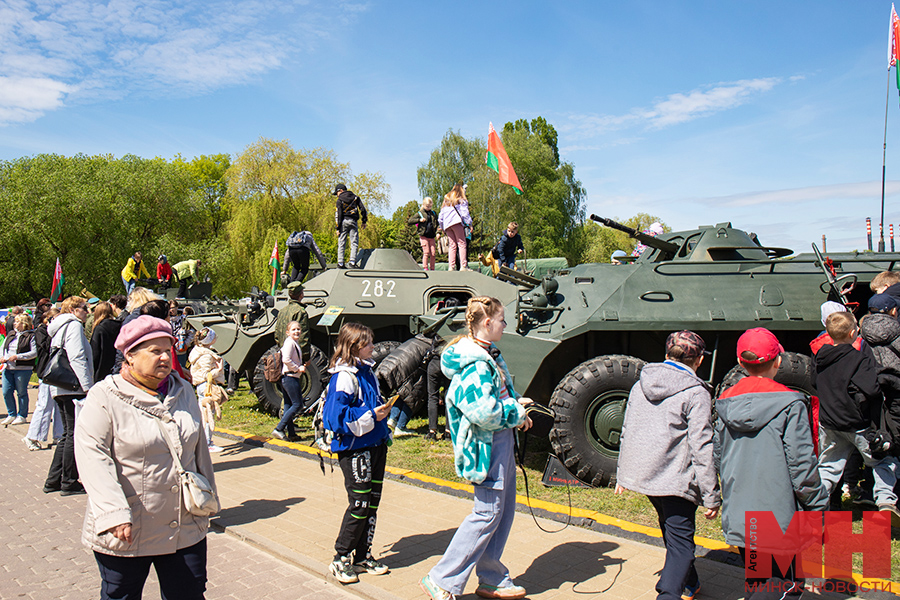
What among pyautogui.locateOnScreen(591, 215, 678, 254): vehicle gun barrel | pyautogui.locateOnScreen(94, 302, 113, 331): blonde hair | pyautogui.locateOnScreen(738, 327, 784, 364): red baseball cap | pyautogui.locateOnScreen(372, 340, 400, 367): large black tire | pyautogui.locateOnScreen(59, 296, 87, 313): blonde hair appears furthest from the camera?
pyautogui.locateOnScreen(372, 340, 400, 367): large black tire

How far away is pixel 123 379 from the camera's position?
2.89m

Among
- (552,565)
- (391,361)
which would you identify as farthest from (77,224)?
(552,565)

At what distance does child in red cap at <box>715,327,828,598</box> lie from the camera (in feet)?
10.5

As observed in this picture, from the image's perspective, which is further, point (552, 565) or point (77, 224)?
point (77, 224)

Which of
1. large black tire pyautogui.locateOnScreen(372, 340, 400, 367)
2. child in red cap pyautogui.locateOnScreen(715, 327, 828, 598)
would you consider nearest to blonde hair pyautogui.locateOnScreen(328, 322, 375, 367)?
child in red cap pyautogui.locateOnScreen(715, 327, 828, 598)

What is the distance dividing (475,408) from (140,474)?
62.4 inches

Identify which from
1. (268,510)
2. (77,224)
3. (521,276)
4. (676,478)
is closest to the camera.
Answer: (676,478)

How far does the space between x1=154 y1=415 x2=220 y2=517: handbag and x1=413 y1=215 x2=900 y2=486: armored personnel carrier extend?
388 centimetres

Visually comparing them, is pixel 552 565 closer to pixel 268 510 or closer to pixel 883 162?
pixel 268 510

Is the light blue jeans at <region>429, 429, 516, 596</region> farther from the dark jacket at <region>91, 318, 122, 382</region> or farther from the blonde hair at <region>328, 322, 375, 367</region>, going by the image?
the dark jacket at <region>91, 318, 122, 382</region>

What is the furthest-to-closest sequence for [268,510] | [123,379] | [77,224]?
1. [77,224]
2. [268,510]
3. [123,379]

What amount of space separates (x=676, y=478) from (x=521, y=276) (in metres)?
6.38

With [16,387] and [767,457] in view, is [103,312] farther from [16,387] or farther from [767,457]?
[767,457]

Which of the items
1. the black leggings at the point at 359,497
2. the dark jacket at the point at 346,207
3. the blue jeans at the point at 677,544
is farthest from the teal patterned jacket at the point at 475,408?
the dark jacket at the point at 346,207
